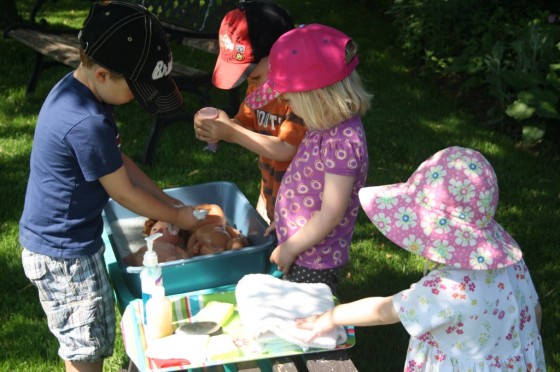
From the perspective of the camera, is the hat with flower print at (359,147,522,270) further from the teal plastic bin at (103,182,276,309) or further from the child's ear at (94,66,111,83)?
the child's ear at (94,66,111,83)

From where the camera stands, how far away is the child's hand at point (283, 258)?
2.75 m

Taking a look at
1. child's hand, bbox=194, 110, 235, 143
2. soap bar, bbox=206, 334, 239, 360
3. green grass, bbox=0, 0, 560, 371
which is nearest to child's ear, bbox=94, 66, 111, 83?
child's hand, bbox=194, 110, 235, 143

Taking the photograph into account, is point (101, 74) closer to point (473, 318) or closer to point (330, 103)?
point (330, 103)

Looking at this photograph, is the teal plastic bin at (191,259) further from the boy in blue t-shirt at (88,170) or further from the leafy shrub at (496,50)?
the leafy shrub at (496,50)

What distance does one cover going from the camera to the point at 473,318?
7.06ft

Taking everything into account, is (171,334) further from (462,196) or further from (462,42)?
(462,42)

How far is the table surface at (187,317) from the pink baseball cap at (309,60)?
731 millimetres

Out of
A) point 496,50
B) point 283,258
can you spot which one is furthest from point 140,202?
point 496,50

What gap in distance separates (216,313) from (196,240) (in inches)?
19.8

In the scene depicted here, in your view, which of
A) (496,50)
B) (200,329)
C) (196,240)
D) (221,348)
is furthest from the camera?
(496,50)

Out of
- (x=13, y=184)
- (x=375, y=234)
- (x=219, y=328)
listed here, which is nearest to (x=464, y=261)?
(x=219, y=328)

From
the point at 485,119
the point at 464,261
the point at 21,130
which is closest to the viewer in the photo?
the point at 464,261

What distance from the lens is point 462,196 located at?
2.11 m

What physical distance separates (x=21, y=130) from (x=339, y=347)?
4100 millimetres
